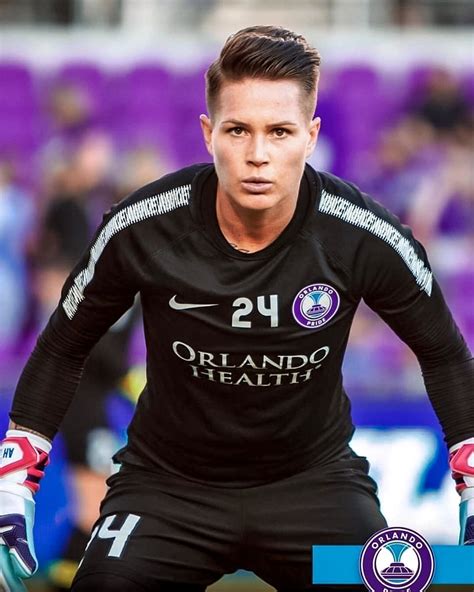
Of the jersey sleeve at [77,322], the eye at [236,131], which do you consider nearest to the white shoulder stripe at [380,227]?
the eye at [236,131]

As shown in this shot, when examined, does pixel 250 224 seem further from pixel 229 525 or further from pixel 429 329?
pixel 229 525

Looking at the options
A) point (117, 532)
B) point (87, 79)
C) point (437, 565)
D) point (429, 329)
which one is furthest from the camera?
point (87, 79)

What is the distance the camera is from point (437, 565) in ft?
11.6

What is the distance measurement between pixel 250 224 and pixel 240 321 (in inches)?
11.2

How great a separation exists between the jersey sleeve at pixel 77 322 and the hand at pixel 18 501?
0.23 ft

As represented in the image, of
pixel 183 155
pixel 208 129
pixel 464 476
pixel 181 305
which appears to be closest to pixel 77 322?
pixel 181 305

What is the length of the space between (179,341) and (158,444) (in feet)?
1.14

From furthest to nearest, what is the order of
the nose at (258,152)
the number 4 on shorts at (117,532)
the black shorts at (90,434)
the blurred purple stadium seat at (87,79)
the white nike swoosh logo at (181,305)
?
1. the blurred purple stadium seat at (87,79)
2. the black shorts at (90,434)
3. the white nike swoosh logo at (181,305)
4. the number 4 on shorts at (117,532)
5. the nose at (258,152)

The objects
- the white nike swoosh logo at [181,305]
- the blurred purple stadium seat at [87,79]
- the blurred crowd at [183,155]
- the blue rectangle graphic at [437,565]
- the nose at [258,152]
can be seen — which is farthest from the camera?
the blurred purple stadium seat at [87,79]

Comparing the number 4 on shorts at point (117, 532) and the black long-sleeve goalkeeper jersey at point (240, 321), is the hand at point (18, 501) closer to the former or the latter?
the black long-sleeve goalkeeper jersey at point (240, 321)

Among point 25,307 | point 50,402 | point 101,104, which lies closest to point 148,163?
point 101,104

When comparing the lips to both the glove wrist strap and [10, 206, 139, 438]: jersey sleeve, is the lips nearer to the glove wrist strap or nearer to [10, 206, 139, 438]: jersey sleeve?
[10, 206, 139, 438]: jersey sleeve

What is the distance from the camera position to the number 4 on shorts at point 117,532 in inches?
152

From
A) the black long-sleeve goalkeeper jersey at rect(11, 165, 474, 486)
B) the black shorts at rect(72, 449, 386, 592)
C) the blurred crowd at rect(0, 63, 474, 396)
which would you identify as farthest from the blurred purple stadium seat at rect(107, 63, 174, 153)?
the black shorts at rect(72, 449, 386, 592)
